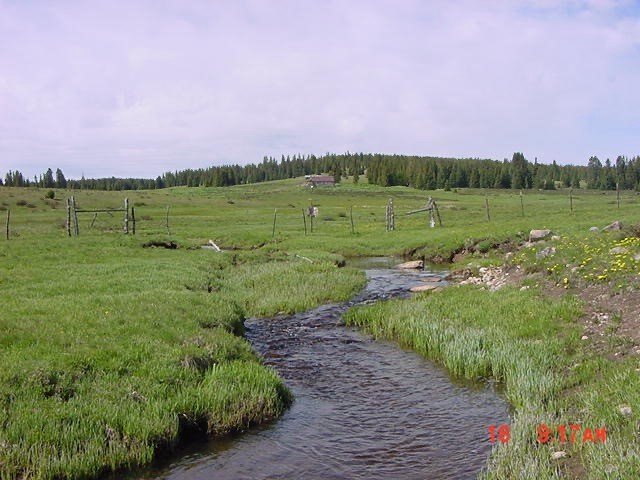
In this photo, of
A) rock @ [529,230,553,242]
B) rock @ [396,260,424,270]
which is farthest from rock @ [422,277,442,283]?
rock @ [529,230,553,242]

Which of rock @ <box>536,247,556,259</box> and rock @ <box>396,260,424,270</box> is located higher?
rock @ <box>536,247,556,259</box>

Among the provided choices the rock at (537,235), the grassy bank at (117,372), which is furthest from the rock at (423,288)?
the rock at (537,235)

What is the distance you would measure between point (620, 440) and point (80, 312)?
12356 millimetres

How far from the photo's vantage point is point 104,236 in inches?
1479

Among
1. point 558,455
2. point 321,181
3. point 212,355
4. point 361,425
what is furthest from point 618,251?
point 321,181

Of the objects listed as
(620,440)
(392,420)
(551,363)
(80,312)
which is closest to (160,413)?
(392,420)

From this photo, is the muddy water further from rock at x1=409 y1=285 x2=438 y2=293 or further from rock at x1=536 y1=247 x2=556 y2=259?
rock at x1=536 y1=247 x2=556 y2=259

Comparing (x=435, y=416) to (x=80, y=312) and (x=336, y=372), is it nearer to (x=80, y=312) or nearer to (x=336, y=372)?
(x=336, y=372)
